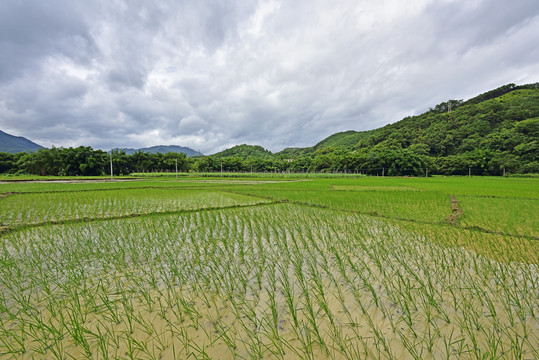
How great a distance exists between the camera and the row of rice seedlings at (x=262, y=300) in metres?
1.81

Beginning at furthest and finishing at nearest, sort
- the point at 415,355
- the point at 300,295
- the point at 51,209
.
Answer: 1. the point at 51,209
2. the point at 300,295
3. the point at 415,355

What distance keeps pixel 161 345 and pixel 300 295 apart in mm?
1463

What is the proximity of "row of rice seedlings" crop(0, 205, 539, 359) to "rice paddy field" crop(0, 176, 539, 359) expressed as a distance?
0.05ft

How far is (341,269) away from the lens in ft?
10.6

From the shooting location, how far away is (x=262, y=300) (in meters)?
2.50

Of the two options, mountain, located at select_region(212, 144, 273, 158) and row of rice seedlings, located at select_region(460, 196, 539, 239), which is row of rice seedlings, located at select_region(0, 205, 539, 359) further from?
mountain, located at select_region(212, 144, 273, 158)

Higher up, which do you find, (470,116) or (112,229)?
(470,116)

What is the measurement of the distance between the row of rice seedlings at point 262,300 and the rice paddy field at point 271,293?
0.02m

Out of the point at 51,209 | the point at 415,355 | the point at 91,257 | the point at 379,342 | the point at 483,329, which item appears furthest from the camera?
the point at 51,209

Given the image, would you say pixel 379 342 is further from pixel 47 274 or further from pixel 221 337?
pixel 47 274

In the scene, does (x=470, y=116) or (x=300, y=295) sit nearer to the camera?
(x=300, y=295)

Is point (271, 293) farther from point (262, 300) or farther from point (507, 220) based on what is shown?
point (507, 220)

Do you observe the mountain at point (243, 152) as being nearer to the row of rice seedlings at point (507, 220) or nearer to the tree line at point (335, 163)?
the tree line at point (335, 163)

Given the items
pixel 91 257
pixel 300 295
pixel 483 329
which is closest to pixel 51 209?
pixel 91 257
